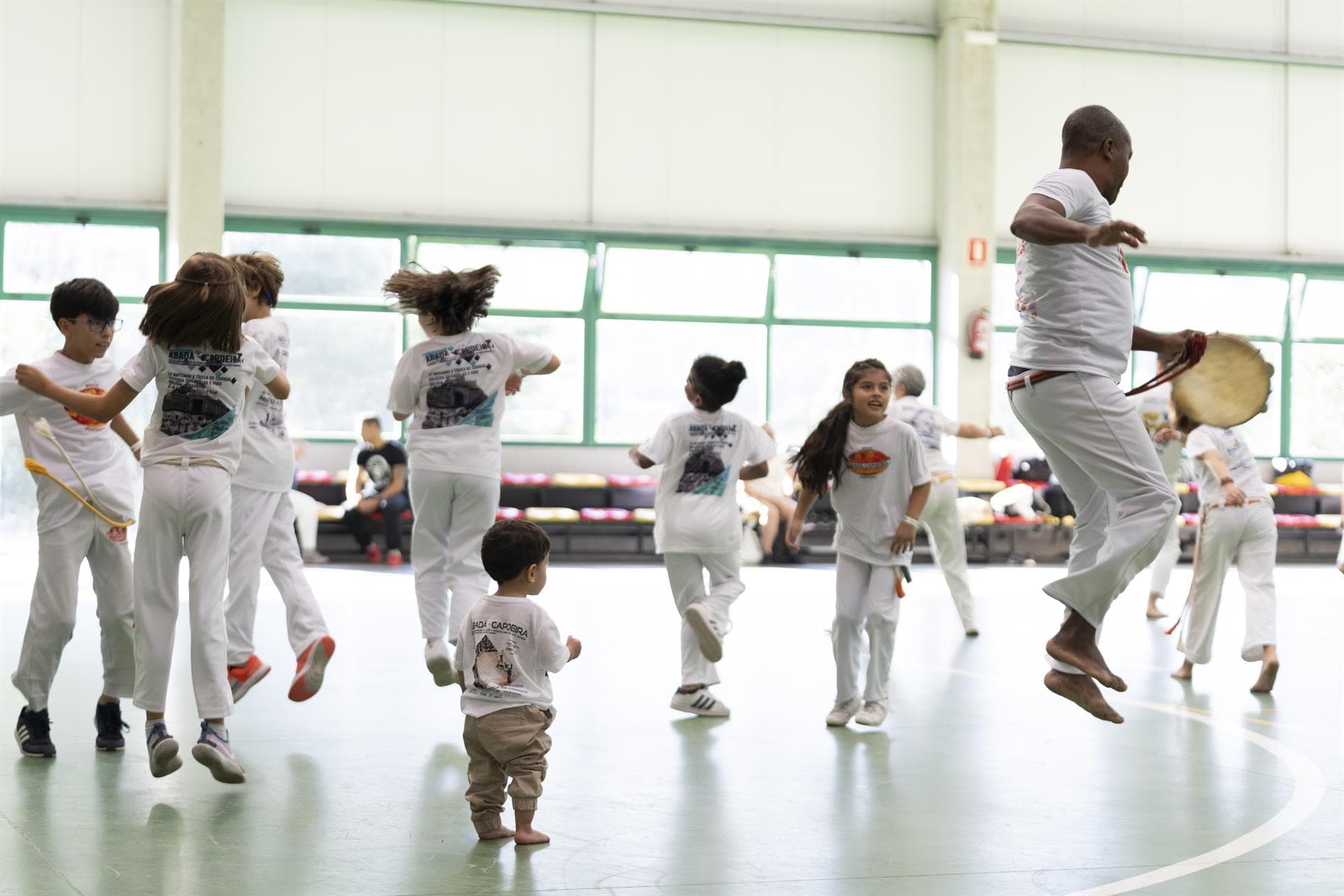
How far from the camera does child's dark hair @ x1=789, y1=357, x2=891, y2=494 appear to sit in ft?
22.6

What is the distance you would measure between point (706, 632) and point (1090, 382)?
107 inches

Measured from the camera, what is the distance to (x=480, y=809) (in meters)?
4.63

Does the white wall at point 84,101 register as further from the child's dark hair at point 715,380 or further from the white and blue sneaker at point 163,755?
the white and blue sneaker at point 163,755

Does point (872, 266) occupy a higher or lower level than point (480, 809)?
higher

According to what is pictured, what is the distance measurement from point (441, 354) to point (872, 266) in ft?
45.6

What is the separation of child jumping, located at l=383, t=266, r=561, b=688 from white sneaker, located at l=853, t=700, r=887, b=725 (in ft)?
5.83

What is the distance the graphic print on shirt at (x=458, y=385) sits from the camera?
6.55m

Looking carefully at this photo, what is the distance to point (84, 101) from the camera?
1761 centimetres

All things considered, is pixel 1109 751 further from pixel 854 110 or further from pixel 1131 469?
pixel 854 110

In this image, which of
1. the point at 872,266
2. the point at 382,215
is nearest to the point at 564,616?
the point at 382,215

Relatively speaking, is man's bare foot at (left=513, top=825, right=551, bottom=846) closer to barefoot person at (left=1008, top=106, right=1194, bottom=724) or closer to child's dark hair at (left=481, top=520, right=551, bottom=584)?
child's dark hair at (left=481, top=520, right=551, bottom=584)

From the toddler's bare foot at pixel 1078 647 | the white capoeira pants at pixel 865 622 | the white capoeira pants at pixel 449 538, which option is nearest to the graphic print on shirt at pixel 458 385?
the white capoeira pants at pixel 449 538

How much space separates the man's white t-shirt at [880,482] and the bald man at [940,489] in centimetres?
326

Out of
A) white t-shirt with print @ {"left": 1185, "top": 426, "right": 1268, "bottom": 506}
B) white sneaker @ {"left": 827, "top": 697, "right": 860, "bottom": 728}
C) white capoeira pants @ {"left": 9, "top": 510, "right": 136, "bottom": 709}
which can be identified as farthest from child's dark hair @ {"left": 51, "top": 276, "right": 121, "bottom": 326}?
white t-shirt with print @ {"left": 1185, "top": 426, "right": 1268, "bottom": 506}
